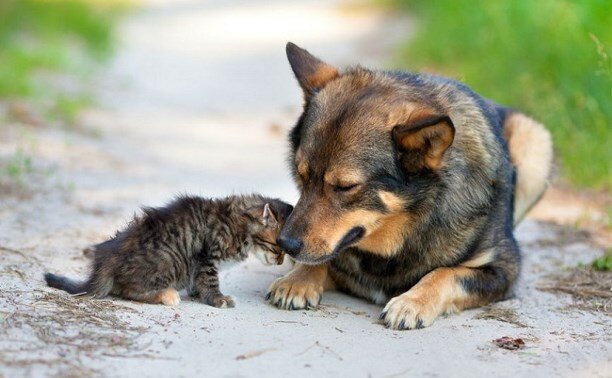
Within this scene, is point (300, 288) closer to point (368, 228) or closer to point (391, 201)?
point (368, 228)

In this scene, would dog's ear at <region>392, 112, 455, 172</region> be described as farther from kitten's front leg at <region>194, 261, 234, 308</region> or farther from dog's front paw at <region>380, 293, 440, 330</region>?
kitten's front leg at <region>194, 261, 234, 308</region>

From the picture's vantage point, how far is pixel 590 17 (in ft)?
31.7

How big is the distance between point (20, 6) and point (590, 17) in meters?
11.4

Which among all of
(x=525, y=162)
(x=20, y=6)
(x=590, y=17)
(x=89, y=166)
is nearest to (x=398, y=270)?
(x=525, y=162)

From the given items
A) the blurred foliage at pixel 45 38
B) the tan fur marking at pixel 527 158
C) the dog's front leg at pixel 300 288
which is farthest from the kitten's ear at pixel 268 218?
the blurred foliage at pixel 45 38

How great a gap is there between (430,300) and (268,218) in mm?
1084

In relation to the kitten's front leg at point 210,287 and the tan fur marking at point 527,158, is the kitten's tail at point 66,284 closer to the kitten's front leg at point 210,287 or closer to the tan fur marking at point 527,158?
the kitten's front leg at point 210,287

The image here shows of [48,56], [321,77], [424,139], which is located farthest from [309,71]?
[48,56]

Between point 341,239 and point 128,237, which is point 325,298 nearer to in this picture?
point 341,239

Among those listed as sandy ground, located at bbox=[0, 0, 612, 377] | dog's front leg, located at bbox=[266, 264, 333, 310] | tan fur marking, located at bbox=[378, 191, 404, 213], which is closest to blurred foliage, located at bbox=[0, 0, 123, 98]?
sandy ground, located at bbox=[0, 0, 612, 377]

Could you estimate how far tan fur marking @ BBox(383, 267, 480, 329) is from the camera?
5.16m

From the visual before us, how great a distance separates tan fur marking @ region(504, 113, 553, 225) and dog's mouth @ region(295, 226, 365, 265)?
2.22 meters

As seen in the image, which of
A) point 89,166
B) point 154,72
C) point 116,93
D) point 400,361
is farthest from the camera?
point 154,72

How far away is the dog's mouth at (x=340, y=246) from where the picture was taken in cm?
504
